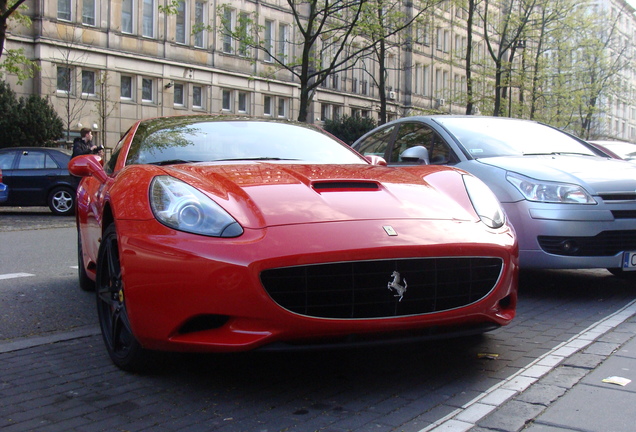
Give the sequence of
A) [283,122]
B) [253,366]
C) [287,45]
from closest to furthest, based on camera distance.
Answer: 1. [253,366]
2. [283,122]
3. [287,45]

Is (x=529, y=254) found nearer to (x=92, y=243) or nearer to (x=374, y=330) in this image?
(x=374, y=330)

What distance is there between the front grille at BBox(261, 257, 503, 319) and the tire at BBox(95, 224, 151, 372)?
33.9 inches

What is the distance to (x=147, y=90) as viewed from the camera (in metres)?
37.9

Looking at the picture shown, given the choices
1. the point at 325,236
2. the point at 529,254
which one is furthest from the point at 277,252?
the point at 529,254

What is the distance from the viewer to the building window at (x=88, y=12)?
3525cm

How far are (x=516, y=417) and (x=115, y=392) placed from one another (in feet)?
5.85

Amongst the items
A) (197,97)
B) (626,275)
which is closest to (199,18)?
(197,97)

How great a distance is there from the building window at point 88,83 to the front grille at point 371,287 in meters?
33.9

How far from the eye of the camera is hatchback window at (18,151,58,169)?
54.4 feet

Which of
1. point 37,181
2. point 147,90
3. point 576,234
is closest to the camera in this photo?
point 576,234

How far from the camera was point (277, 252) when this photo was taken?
317cm

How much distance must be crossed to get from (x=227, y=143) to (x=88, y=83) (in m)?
32.4

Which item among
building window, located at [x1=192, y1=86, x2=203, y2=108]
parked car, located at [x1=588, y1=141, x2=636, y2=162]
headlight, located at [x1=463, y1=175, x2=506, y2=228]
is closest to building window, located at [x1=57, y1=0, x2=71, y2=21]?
building window, located at [x1=192, y1=86, x2=203, y2=108]

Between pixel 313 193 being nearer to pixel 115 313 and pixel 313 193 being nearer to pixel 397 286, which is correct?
pixel 397 286
